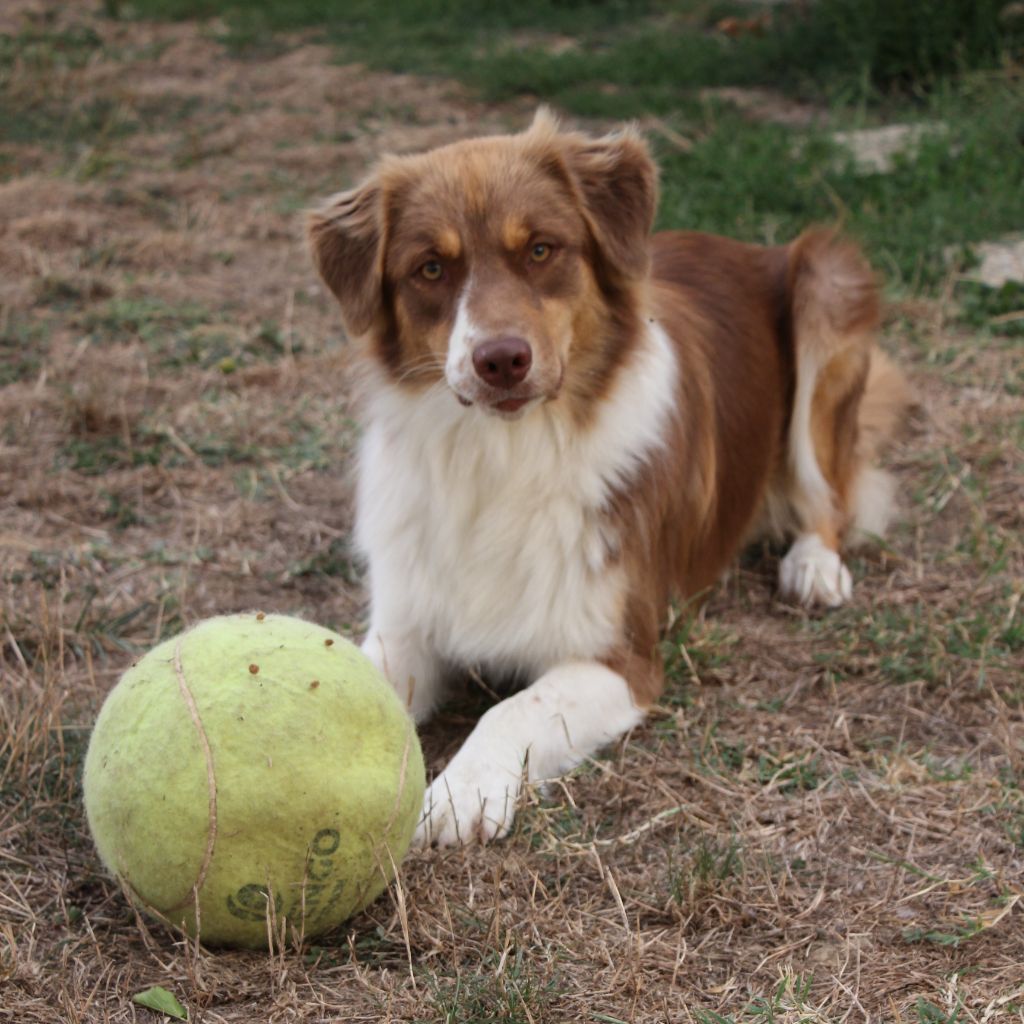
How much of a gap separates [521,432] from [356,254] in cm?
63

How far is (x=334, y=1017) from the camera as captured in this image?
2357 millimetres

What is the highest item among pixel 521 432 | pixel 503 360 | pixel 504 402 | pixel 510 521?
pixel 503 360

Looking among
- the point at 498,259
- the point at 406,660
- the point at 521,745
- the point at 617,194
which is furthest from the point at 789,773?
the point at 617,194

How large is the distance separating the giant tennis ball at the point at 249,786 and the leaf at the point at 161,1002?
11 centimetres

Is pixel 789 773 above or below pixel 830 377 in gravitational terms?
below

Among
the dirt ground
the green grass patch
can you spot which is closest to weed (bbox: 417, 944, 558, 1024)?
the dirt ground

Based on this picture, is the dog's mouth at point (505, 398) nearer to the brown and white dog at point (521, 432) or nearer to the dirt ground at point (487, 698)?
the brown and white dog at point (521, 432)

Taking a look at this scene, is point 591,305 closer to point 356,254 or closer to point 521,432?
point 521,432

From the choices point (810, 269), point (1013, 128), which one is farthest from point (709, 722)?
point (1013, 128)

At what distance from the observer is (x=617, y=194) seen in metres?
3.63

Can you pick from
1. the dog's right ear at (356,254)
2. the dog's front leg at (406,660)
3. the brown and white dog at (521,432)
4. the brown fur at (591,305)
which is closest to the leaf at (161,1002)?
the brown and white dog at (521,432)

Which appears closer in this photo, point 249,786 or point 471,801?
point 249,786

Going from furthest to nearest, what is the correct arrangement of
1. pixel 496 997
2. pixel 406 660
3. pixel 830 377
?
pixel 830 377 < pixel 406 660 < pixel 496 997

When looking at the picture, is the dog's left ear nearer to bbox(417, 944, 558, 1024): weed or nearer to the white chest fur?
the white chest fur
